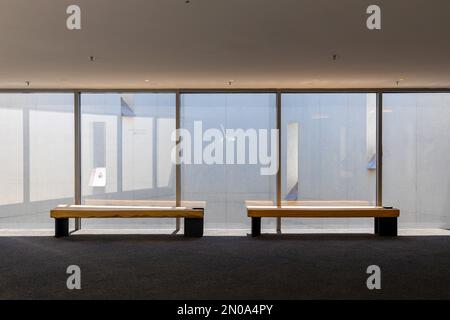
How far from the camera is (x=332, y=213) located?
20.2ft

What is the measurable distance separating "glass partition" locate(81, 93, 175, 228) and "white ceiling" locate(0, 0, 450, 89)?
93 centimetres

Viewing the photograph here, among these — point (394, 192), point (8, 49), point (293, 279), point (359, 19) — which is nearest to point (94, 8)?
point (8, 49)

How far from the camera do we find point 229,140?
7023 mm

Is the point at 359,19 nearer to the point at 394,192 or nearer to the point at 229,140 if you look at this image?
the point at 229,140

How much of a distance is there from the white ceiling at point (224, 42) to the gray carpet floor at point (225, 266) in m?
2.23

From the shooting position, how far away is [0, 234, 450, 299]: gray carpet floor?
142 inches

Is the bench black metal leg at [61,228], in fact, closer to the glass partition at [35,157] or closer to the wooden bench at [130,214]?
the wooden bench at [130,214]

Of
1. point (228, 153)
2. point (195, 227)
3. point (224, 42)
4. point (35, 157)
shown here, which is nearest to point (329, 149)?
point (228, 153)

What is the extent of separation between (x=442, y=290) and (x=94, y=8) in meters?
3.69

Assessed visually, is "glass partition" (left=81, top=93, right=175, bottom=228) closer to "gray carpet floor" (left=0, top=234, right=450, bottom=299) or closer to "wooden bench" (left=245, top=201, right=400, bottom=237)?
"gray carpet floor" (left=0, top=234, right=450, bottom=299)

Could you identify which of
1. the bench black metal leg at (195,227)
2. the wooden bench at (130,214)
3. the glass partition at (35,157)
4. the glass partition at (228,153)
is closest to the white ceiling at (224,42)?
the glass partition at (228,153)

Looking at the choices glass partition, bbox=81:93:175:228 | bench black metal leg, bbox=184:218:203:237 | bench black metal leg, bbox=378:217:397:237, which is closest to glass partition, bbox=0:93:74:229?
glass partition, bbox=81:93:175:228

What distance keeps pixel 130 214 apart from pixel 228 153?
194 centimetres

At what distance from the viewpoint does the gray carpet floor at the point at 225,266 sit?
11.8ft
